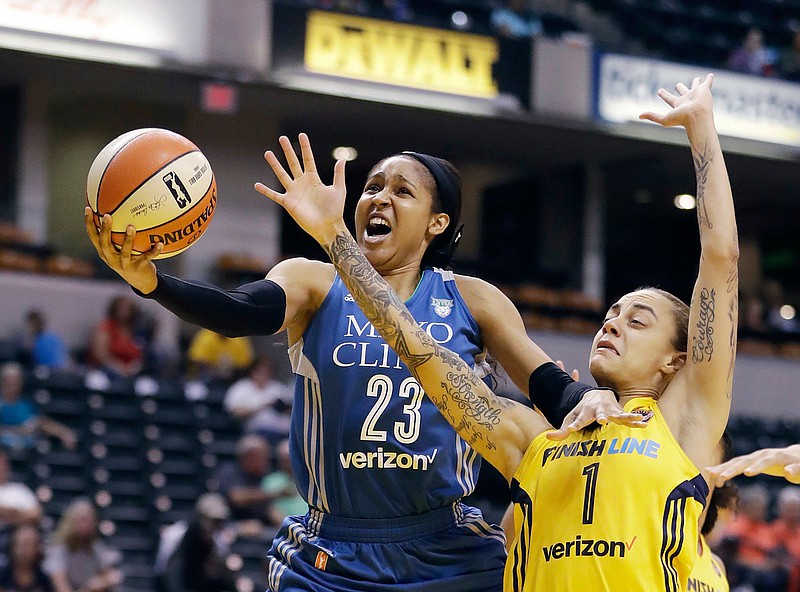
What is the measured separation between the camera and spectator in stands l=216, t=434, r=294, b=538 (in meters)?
9.60

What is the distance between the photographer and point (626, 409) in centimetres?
335

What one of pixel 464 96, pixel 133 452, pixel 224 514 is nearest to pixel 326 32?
pixel 464 96

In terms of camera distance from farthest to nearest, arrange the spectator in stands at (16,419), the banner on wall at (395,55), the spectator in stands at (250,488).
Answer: the banner on wall at (395,55)
the spectator in stands at (16,419)
the spectator in stands at (250,488)

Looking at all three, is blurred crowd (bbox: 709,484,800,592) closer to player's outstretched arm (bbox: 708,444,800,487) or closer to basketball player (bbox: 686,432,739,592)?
basketball player (bbox: 686,432,739,592)

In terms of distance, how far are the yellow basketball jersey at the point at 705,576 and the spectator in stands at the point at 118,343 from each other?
8.08 meters

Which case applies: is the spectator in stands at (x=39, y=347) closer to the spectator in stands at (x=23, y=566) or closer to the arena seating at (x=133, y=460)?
the arena seating at (x=133, y=460)

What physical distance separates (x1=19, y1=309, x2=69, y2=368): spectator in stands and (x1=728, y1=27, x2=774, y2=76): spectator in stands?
969cm

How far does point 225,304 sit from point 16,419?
7.18 metres

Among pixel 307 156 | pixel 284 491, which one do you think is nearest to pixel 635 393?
pixel 307 156

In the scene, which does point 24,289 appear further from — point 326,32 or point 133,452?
point 326,32

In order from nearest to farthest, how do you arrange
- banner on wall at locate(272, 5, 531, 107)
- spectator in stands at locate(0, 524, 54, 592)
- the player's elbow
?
1. the player's elbow
2. spectator in stands at locate(0, 524, 54, 592)
3. banner on wall at locate(272, 5, 531, 107)

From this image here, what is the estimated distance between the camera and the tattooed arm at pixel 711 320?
10.8ft

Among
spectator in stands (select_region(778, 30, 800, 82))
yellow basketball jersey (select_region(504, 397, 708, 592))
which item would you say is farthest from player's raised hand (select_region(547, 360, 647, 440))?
spectator in stands (select_region(778, 30, 800, 82))

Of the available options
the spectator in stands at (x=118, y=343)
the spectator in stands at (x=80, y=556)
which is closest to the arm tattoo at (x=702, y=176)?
the spectator in stands at (x=80, y=556)
